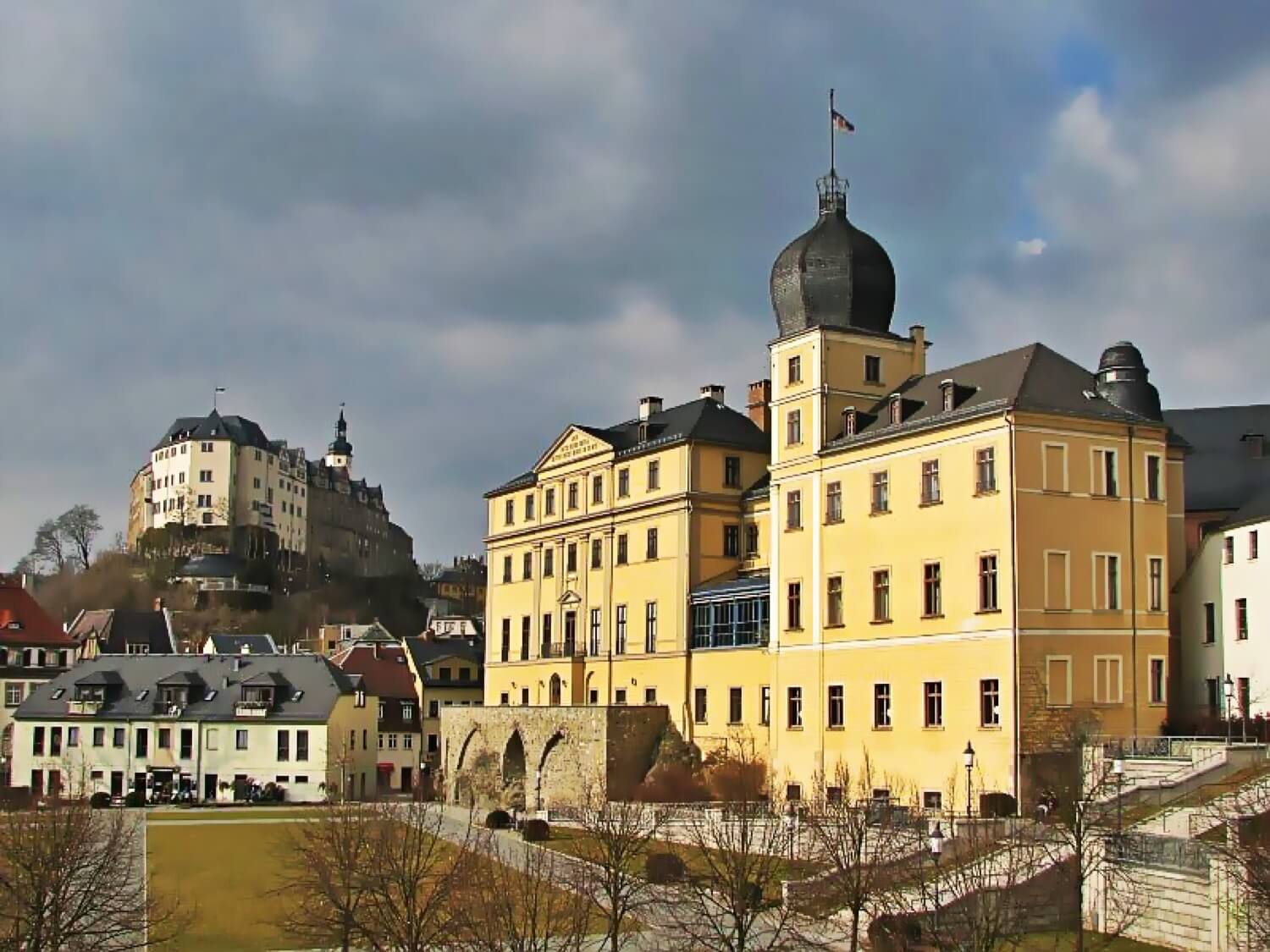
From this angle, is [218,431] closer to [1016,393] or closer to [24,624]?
[24,624]

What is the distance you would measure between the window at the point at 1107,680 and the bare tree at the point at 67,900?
90.1 feet

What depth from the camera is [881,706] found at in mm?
53375

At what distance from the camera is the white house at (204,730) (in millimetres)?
84375

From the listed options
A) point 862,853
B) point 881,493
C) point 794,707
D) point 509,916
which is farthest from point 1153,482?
point 509,916

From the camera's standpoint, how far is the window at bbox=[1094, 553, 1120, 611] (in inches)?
1941

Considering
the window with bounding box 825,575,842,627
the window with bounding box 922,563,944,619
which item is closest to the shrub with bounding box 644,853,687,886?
the window with bounding box 922,563,944,619

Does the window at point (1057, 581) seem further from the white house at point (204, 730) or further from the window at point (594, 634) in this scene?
the white house at point (204, 730)

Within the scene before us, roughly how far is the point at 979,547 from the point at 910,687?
5536mm

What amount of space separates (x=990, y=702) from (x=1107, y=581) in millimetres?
5387

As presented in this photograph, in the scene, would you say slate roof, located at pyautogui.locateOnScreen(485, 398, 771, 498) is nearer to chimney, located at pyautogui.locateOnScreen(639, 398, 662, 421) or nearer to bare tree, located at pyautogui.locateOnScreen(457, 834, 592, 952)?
chimney, located at pyautogui.locateOnScreen(639, 398, 662, 421)

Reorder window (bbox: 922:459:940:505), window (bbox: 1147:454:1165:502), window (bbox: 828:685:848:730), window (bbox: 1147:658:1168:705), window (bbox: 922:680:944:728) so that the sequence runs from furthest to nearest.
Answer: window (bbox: 828:685:848:730) → window (bbox: 922:459:940:505) → window (bbox: 1147:454:1165:502) → window (bbox: 922:680:944:728) → window (bbox: 1147:658:1168:705)

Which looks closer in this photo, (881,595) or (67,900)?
(67,900)

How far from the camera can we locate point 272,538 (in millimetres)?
166000

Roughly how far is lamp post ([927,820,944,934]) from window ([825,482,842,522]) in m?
18.7
